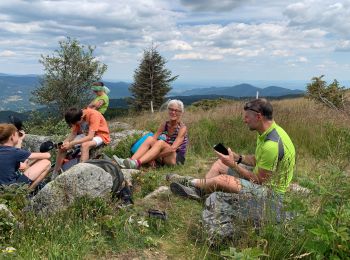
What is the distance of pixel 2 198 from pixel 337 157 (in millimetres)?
3162

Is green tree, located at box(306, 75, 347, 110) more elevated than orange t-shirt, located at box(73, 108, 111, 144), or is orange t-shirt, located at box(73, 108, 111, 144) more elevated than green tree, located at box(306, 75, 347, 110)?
green tree, located at box(306, 75, 347, 110)

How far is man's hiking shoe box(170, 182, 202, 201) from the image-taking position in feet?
15.4

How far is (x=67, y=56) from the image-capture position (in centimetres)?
2581

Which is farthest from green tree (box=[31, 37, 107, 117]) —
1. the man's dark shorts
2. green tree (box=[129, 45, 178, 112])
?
the man's dark shorts

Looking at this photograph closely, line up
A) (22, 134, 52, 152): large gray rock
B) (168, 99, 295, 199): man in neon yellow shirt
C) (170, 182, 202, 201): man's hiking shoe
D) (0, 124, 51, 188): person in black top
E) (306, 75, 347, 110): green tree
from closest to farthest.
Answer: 1. (168, 99, 295, 199): man in neon yellow shirt
2. (0, 124, 51, 188): person in black top
3. (170, 182, 202, 201): man's hiking shoe
4. (22, 134, 52, 152): large gray rock
5. (306, 75, 347, 110): green tree

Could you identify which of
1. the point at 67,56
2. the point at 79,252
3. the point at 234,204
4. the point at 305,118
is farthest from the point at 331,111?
the point at 67,56

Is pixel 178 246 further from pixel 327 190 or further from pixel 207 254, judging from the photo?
pixel 327 190

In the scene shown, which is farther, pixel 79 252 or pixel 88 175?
pixel 88 175

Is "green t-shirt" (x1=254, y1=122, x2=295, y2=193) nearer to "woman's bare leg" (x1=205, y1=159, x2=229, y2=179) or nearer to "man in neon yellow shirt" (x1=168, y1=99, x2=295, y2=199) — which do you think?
"man in neon yellow shirt" (x1=168, y1=99, x2=295, y2=199)

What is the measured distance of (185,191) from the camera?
4695mm

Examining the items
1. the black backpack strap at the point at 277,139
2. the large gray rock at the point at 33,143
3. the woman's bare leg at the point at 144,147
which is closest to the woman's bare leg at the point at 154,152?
the woman's bare leg at the point at 144,147

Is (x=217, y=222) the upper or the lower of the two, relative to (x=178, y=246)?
upper

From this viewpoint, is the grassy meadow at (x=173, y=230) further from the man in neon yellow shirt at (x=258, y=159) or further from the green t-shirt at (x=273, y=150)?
the green t-shirt at (x=273, y=150)

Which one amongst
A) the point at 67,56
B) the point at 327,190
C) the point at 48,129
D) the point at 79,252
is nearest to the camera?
the point at 327,190
